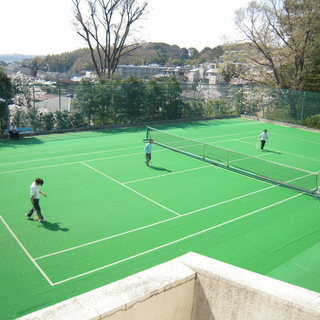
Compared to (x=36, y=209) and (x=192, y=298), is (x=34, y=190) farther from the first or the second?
(x=192, y=298)

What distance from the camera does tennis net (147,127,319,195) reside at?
16375mm

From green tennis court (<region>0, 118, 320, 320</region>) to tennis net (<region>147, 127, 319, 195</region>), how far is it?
569mm

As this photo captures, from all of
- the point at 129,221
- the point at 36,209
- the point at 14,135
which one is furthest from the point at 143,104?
the point at 36,209

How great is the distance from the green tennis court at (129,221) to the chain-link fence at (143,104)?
5.43 metres

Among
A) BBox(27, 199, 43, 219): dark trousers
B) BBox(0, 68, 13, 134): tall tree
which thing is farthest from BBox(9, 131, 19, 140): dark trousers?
BBox(27, 199, 43, 219): dark trousers

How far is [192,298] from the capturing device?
434 centimetres

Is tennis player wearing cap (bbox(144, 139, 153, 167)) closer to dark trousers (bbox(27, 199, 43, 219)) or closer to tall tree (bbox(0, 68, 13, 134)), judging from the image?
dark trousers (bbox(27, 199, 43, 219))

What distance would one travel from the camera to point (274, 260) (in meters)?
10.1

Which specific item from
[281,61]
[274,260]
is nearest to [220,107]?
[281,61]

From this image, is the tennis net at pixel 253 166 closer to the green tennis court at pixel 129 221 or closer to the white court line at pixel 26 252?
the green tennis court at pixel 129 221

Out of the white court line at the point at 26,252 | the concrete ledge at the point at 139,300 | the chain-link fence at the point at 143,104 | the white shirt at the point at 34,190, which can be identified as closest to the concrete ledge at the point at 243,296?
the concrete ledge at the point at 139,300

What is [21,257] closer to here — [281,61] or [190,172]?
[190,172]

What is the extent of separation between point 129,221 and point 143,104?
66.1 feet

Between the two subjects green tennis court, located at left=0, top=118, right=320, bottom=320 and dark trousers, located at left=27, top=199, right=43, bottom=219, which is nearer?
green tennis court, located at left=0, top=118, right=320, bottom=320
